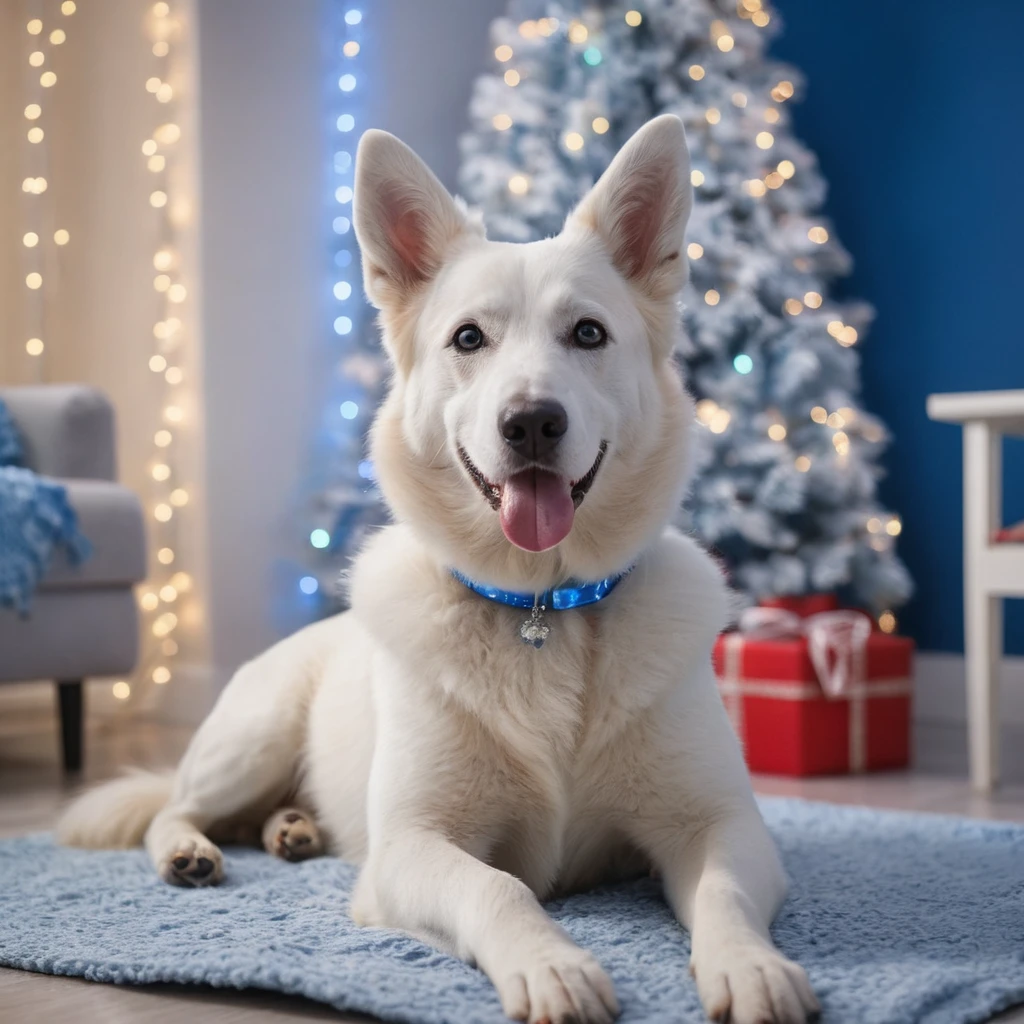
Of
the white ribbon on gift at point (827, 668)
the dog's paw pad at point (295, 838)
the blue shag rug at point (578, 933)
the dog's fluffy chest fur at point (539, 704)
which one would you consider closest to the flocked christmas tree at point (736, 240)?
the white ribbon on gift at point (827, 668)

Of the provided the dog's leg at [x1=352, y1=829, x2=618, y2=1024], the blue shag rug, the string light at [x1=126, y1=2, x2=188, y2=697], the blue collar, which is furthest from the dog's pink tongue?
the string light at [x1=126, y1=2, x2=188, y2=697]

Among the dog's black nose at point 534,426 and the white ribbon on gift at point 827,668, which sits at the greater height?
the dog's black nose at point 534,426

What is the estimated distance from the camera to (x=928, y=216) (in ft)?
16.4

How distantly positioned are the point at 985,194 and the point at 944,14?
0.72 metres

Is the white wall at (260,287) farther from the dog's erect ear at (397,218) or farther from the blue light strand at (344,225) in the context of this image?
the dog's erect ear at (397,218)

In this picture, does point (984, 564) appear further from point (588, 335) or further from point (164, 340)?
point (164, 340)

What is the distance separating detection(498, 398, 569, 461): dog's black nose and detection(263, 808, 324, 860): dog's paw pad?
40.9 inches

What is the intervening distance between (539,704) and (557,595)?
18 centimetres

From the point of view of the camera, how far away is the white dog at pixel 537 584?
6.02ft

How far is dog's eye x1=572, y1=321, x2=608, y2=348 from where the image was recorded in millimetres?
1971

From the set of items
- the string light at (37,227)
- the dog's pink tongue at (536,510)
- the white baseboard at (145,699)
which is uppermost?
the string light at (37,227)

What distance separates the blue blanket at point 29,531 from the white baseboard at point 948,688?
312 centimetres

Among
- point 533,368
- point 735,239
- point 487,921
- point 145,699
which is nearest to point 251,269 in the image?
point 145,699

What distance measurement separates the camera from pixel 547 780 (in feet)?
6.16
